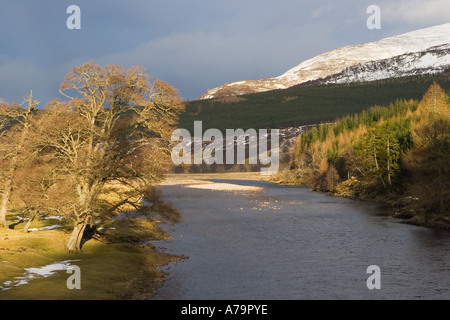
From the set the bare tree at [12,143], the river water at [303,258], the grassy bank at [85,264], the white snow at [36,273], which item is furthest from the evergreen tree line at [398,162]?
the bare tree at [12,143]

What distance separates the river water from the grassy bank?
2.05 meters

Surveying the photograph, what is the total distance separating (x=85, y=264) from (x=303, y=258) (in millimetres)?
19291

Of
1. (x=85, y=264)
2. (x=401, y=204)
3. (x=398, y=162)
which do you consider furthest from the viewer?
(x=398, y=162)

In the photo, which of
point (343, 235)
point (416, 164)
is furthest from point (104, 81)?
point (416, 164)

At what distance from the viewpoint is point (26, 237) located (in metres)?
36.9

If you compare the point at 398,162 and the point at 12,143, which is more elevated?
the point at 12,143

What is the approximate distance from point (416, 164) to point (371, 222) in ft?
41.6

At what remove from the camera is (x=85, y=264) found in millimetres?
30688

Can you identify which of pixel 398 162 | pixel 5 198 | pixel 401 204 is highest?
pixel 398 162

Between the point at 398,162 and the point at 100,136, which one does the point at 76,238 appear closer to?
the point at 100,136

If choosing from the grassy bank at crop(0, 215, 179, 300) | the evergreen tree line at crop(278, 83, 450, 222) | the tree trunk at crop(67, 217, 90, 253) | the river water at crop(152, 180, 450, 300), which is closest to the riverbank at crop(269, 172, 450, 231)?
the evergreen tree line at crop(278, 83, 450, 222)

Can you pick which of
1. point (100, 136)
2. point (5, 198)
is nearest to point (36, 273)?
point (100, 136)

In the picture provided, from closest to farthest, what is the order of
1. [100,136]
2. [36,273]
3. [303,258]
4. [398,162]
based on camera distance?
[36,273]
[100,136]
[303,258]
[398,162]

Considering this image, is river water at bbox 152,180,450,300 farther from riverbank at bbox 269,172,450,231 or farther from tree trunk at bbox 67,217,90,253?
tree trunk at bbox 67,217,90,253
